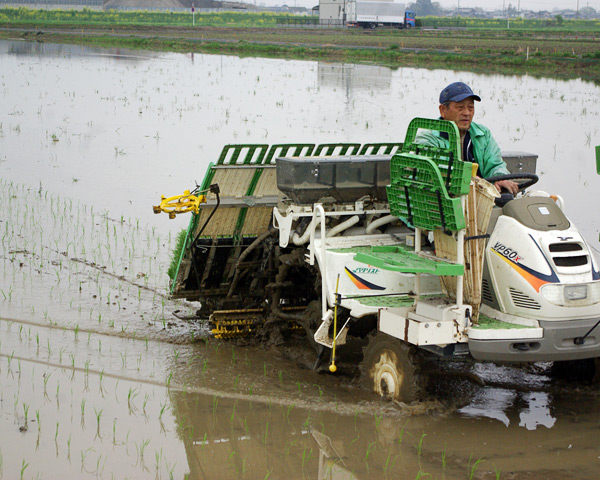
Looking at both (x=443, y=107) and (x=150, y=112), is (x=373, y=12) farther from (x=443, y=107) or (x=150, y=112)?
(x=443, y=107)

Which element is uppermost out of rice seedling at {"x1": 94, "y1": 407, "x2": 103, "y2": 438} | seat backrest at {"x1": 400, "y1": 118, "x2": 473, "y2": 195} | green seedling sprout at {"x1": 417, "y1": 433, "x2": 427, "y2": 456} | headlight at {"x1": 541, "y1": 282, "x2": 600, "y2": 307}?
seat backrest at {"x1": 400, "y1": 118, "x2": 473, "y2": 195}

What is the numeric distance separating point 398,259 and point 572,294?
1071mm

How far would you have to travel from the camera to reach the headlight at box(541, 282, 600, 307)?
555cm

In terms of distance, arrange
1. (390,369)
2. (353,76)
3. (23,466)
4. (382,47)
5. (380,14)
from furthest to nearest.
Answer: (380,14) → (382,47) → (353,76) → (390,369) → (23,466)

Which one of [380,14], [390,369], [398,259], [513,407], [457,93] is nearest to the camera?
[398,259]

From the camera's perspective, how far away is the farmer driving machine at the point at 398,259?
5.57 m

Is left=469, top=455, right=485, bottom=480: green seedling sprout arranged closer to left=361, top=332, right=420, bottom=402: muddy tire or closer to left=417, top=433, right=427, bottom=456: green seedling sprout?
left=417, top=433, right=427, bottom=456: green seedling sprout

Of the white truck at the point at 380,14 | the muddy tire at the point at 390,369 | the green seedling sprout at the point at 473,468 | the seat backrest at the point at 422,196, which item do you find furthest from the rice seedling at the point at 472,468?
the white truck at the point at 380,14

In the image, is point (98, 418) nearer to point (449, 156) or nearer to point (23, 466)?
point (23, 466)

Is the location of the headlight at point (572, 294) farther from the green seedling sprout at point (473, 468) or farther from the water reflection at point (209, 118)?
the water reflection at point (209, 118)

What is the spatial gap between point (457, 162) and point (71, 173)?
10.0 metres

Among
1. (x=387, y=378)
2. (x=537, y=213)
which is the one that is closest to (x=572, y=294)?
(x=537, y=213)

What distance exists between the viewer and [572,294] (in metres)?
5.59

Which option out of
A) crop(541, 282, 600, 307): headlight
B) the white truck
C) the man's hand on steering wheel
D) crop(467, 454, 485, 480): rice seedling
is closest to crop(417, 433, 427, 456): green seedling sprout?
crop(467, 454, 485, 480): rice seedling
